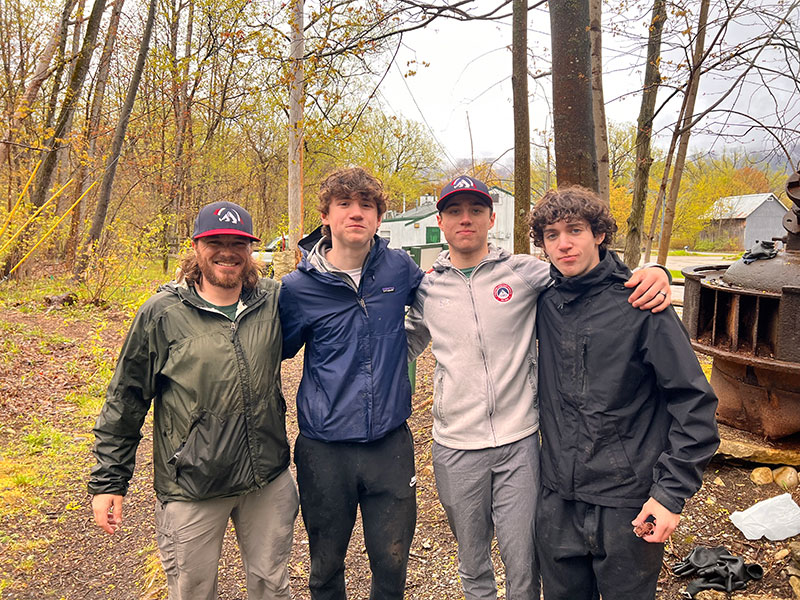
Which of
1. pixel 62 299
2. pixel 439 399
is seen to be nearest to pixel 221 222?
pixel 439 399

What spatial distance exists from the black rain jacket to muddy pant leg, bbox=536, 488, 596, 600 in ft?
0.25

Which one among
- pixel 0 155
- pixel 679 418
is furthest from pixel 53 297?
pixel 679 418

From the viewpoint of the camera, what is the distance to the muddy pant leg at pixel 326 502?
8.25 ft

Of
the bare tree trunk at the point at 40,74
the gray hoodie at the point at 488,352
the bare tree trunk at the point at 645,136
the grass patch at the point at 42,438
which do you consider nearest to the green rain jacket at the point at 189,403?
the gray hoodie at the point at 488,352

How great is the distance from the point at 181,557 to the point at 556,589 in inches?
64.1

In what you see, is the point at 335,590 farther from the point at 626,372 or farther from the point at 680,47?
the point at 680,47

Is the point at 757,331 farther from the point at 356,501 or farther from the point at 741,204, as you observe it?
the point at 741,204

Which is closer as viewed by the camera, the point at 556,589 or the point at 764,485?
the point at 556,589

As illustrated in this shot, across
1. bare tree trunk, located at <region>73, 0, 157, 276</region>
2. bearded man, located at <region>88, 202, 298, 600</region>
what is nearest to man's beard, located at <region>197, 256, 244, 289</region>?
bearded man, located at <region>88, 202, 298, 600</region>

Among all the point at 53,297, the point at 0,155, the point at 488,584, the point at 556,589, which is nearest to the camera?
the point at 556,589

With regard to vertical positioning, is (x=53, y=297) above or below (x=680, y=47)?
below

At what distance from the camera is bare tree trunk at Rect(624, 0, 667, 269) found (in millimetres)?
7242

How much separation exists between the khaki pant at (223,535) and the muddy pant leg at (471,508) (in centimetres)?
77

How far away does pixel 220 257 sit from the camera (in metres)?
2.49
